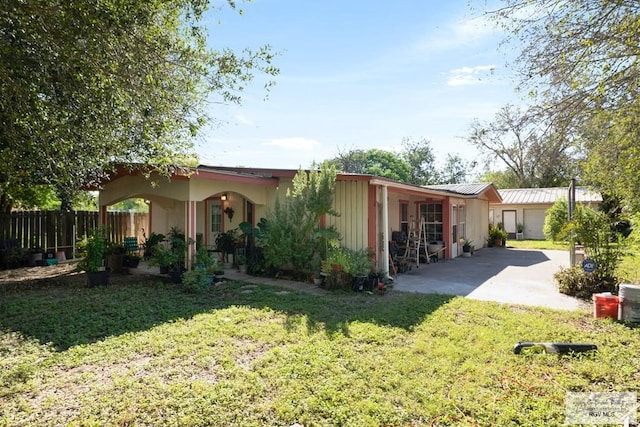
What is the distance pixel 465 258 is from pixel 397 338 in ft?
33.8

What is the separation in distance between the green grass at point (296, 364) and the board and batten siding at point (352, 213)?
2.95m

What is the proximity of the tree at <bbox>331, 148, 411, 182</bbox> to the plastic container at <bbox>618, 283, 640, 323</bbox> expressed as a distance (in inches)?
1301

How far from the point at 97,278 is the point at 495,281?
29.7 ft

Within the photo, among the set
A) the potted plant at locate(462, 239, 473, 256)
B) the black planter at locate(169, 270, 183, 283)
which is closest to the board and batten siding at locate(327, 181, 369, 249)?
the black planter at locate(169, 270, 183, 283)

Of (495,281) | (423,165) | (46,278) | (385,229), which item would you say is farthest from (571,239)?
(423,165)

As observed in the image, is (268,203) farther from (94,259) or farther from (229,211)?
(94,259)

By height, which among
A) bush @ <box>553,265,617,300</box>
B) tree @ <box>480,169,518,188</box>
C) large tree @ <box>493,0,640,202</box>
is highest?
tree @ <box>480,169,518,188</box>

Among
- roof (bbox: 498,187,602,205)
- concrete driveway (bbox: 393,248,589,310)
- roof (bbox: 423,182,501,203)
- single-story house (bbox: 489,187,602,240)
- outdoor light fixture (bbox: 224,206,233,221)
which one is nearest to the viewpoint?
concrete driveway (bbox: 393,248,589,310)

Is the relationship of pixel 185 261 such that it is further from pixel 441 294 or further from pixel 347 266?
pixel 441 294

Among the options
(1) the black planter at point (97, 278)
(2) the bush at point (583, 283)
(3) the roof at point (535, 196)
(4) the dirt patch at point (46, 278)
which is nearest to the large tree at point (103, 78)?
(1) the black planter at point (97, 278)

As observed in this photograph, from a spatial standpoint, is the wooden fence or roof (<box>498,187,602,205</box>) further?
roof (<box>498,187,602,205</box>)

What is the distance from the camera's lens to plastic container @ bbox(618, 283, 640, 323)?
5.29 meters

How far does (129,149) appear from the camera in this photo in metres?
6.31

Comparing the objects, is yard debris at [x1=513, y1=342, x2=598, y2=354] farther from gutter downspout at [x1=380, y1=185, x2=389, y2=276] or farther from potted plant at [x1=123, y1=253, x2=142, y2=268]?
potted plant at [x1=123, y1=253, x2=142, y2=268]
